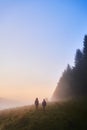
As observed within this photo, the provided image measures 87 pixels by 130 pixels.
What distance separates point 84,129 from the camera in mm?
31469

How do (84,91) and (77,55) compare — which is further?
(77,55)

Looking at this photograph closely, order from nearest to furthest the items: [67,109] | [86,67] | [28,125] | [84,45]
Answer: [28,125] → [67,109] → [86,67] → [84,45]

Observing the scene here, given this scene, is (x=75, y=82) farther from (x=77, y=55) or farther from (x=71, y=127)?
(x=71, y=127)

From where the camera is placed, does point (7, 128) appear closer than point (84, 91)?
Yes

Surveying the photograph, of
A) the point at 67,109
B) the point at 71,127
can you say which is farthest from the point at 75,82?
the point at 71,127

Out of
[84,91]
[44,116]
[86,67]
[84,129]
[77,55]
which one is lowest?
[84,129]

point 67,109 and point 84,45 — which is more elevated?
point 84,45

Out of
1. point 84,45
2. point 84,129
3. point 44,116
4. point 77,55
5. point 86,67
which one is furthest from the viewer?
point 77,55

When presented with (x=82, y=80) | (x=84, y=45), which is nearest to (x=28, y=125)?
(x=82, y=80)

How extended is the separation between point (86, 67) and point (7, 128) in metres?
35.4

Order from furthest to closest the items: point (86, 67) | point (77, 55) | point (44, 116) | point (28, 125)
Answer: point (77, 55), point (86, 67), point (44, 116), point (28, 125)

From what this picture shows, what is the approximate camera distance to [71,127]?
107 feet

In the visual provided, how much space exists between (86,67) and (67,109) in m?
24.8

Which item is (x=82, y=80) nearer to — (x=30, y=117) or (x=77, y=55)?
(x=77, y=55)
